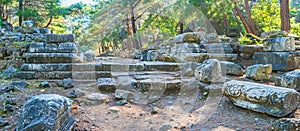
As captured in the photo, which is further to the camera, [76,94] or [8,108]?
[76,94]

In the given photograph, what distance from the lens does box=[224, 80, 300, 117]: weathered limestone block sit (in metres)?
2.73

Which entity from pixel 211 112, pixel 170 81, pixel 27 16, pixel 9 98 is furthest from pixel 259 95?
pixel 27 16

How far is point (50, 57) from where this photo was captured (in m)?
5.29

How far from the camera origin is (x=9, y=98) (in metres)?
3.46

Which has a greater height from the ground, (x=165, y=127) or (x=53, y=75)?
(x=53, y=75)

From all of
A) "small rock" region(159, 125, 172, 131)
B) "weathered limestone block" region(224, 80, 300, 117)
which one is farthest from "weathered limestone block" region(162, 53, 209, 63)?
"small rock" region(159, 125, 172, 131)

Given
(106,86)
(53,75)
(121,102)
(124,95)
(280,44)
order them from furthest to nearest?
(280,44)
(53,75)
(106,86)
(124,95)
(121,102)

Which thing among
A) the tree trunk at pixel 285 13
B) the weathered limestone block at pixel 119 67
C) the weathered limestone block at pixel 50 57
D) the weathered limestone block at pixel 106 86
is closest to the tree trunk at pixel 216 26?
the tree trunk at pixel 285 13

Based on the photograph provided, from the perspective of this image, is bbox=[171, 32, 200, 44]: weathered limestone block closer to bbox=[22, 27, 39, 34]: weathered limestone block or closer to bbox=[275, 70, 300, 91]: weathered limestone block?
bbox=[275, 70, 300, 91]: weathered limestone block

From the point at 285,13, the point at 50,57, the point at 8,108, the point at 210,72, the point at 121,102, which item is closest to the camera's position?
the point at 8,108

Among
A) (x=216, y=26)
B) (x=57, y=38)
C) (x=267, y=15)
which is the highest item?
(x=267, y=15)

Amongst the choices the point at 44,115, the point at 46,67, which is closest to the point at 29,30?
the point at 46,67

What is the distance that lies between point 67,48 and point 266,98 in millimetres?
4621

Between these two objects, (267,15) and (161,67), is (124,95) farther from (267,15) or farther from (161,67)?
(267,15)
